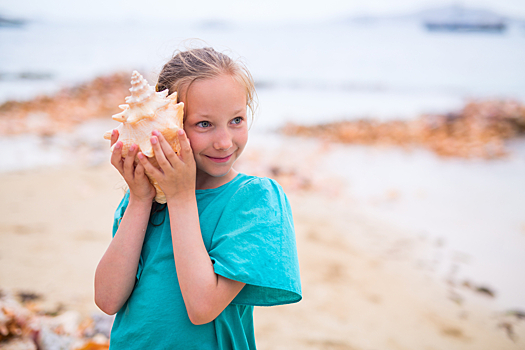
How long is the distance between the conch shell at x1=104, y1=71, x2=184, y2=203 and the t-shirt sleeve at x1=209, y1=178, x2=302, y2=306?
283mm

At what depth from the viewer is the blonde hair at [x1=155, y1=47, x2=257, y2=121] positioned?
1.16 metres

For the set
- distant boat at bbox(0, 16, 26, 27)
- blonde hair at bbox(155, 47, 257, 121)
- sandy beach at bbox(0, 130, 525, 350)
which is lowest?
sandy beach at bbox(0, 130, 525, 350)

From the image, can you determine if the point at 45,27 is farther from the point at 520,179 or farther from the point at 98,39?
the point at 520,179

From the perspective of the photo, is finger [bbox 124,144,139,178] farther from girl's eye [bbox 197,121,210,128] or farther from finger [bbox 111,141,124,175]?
girl's eye [bbox 197,121,210,128]

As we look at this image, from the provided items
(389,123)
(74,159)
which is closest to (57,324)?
(74,159)

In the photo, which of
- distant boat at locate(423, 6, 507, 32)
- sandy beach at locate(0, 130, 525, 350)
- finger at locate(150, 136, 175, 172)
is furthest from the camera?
distant boat at locate(423, 6, 507, 32)

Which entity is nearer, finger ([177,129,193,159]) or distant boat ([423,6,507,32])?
finger ([177,129,193,159])

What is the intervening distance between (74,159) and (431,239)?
19.5 ft

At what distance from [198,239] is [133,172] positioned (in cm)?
30

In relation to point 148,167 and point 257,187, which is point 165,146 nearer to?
point 148,167

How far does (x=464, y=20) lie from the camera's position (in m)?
26.0

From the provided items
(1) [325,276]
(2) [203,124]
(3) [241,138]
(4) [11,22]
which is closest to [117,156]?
(2) [203,124]

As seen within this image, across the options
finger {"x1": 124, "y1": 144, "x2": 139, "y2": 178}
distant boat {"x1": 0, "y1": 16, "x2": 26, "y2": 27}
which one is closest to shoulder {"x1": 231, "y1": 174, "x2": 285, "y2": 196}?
finger {"x1": 124, "y1": 144, "x2": 139, "y2": 178}

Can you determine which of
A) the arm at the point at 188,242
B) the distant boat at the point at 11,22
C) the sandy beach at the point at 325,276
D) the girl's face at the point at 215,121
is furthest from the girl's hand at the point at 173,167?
the distant boat at the point at 11,22
